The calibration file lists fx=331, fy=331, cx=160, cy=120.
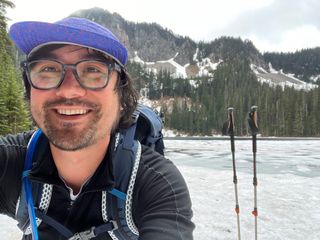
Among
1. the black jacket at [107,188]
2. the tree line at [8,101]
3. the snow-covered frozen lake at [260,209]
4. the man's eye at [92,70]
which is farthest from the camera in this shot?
the tree line at [8,101]

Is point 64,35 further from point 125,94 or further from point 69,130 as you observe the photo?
point 125,94

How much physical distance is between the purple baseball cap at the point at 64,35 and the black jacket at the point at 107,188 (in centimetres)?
55

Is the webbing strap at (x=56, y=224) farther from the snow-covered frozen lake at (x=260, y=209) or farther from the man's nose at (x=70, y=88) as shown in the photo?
the snow-covered frozen lake at (x=260, y=209)

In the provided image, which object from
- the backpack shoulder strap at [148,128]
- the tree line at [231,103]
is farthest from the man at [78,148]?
the tree line at [231,103]

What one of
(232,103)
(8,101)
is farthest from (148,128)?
(232,103)

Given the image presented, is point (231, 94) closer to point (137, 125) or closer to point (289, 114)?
point (289, 114)

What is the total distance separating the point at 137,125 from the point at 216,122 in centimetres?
10150

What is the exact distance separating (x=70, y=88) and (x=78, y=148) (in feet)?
1.07

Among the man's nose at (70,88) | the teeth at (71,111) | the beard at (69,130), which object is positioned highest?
the man's nose at (70,88)

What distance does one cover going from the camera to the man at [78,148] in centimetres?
166

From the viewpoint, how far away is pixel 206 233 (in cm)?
631

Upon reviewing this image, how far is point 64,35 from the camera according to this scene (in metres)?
1.68

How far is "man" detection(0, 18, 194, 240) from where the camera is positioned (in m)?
1.66

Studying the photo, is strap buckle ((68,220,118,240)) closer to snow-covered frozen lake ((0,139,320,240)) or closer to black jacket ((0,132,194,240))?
black jacket ((0,132,194,240))
